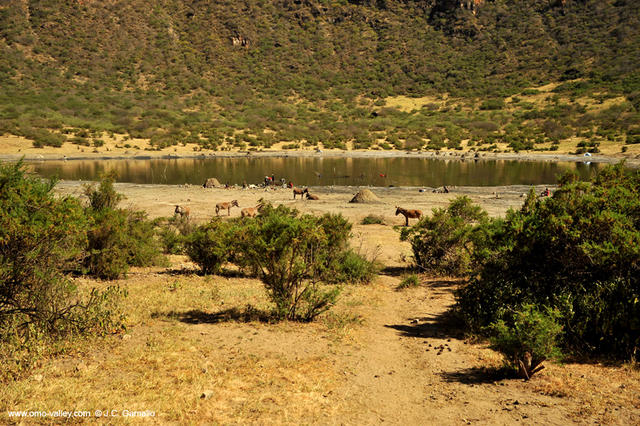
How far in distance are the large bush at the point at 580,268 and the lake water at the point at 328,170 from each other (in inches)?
1239

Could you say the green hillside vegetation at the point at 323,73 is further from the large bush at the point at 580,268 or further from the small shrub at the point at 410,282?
the large bush at the point at 580,268

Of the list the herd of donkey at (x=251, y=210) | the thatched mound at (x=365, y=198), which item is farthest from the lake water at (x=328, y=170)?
the thatched mound at (x=365, y=198)

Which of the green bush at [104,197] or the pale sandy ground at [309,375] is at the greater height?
the green bush at [104,197]

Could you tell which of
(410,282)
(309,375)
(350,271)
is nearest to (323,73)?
(350,271)

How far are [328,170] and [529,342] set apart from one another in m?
43.5

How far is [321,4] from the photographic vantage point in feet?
374

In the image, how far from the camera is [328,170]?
160 ft

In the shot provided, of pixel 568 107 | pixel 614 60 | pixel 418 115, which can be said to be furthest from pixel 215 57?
pixel 614 60

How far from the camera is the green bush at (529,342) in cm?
580

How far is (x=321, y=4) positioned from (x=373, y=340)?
119 m

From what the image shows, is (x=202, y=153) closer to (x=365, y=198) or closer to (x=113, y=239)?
(x=365, y=198)

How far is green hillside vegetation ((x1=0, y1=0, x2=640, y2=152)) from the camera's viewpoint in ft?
226

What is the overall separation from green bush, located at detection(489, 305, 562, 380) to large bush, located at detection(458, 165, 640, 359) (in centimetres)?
77

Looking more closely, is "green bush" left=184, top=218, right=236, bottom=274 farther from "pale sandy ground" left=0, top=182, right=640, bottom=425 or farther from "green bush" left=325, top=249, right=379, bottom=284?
"green bush" left=325, top=249, right=379, bottom=284
